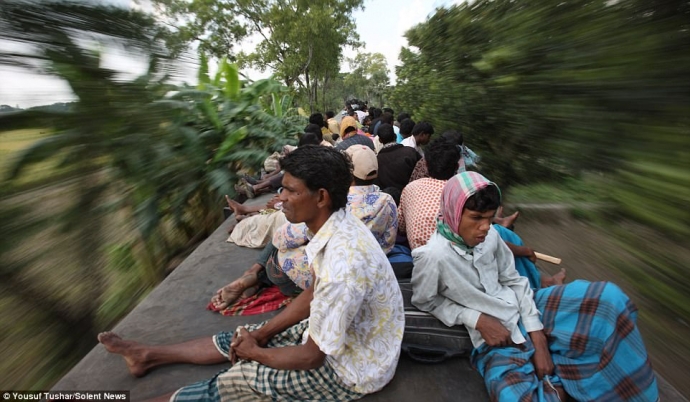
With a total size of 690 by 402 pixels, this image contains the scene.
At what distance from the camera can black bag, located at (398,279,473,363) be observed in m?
1.86

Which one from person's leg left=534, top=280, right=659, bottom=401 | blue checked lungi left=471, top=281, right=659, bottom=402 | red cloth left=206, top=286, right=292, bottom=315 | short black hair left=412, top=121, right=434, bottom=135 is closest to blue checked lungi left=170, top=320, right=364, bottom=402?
blue checked lungi left=471, top=281, right=659, bottom=402

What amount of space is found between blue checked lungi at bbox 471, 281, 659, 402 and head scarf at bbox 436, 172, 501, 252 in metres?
0.52

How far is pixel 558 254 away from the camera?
296 centimetres

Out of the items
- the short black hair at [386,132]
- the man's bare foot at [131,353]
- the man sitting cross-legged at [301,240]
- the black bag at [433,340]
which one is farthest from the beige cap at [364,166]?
the short black hair at [386,132]

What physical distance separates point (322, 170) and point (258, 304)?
1.46 m

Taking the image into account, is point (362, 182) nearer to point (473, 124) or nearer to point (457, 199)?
point (457, 199)

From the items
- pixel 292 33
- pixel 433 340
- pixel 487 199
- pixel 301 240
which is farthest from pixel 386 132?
pixel 292 33

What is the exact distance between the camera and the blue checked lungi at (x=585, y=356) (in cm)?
145

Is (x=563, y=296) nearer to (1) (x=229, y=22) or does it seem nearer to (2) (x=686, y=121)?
(2) (x=686, y=121)

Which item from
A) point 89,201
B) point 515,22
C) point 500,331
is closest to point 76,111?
point 89,201

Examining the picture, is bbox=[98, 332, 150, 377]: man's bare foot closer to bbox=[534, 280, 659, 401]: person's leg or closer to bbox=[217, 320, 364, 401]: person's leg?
bbox=[217, 320, 364, 401]: person's leg

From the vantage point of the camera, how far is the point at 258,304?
8.37ft

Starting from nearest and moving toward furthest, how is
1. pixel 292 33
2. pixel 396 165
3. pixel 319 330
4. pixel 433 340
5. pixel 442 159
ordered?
pixel 319 330 → pixel 433 340 → pixel 442 159 → pixel 396 165 → pixel 292 33

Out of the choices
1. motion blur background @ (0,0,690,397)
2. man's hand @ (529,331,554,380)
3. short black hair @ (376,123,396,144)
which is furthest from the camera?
short black hair @ (376,123,396,144)
